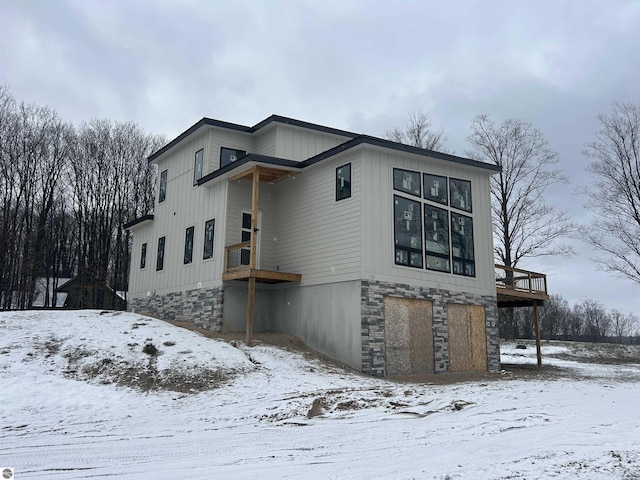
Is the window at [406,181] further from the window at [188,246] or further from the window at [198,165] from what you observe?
the window at [188,246]

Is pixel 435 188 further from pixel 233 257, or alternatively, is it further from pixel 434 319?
pixel 233 257

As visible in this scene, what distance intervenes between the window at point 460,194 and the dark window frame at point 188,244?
28.8 feet

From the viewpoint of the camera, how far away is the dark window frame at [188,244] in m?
17.9

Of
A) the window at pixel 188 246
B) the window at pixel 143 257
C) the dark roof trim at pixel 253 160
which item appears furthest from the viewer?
the window at pixel 143 257

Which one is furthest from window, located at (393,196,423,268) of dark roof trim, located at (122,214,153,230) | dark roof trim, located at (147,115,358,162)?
dark roof trim, located at (122,214,153,230)

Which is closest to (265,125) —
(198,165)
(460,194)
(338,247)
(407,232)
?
(198,165)

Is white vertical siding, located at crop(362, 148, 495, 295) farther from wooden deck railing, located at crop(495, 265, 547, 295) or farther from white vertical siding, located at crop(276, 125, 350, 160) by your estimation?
white vertical siding, located at crop(276, 125, 350, 160)

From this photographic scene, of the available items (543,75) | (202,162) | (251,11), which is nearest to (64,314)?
(202,162)

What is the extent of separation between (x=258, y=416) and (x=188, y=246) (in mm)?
10548

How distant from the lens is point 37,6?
46.0 feet

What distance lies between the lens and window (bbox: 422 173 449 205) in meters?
15.8

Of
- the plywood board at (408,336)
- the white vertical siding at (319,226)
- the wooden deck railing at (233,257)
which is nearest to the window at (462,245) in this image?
the plywood board at (408,336)

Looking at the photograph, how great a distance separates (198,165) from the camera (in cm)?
1862

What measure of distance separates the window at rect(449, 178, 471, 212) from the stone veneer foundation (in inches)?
110
